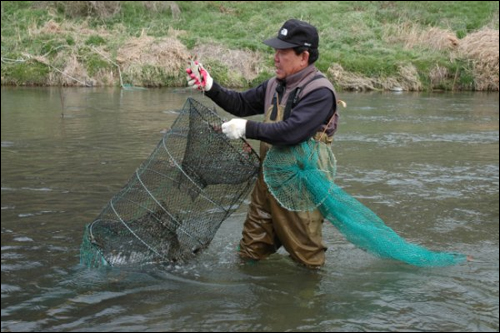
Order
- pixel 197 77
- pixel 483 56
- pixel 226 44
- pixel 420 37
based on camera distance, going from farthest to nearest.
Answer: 1. pixel 420 37
2. pixel 226 44
3. pixel 483 56
4. pixel 197 77

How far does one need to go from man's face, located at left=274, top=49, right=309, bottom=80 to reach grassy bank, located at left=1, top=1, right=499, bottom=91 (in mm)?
18209

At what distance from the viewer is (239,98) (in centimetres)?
533

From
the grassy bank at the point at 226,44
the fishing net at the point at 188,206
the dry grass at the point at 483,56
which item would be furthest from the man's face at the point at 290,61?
the dry grass at the point at 483,56

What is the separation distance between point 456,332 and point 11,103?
14816mm

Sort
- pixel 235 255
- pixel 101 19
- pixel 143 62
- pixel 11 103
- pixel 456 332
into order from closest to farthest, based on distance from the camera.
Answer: pixel 456 332
pixel 235 255
pixel 11 103
pixel 143 62
pixel 101 19

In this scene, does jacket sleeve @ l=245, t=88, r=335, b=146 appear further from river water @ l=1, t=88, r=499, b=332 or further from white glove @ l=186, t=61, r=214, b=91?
river water @ l=1, t=88, r=499, b=332

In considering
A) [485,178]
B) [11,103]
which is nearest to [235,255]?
[485,178]

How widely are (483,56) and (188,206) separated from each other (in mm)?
21910

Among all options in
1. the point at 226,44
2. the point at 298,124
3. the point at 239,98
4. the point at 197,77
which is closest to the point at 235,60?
the point at 226,44

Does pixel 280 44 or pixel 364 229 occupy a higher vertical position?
pixel 280 44

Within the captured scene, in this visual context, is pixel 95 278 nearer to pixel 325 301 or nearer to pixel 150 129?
pixel 325 301

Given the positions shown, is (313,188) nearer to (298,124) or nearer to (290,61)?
(298,124)

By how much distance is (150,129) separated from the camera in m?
13.2

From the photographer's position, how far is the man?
15.0 feet
